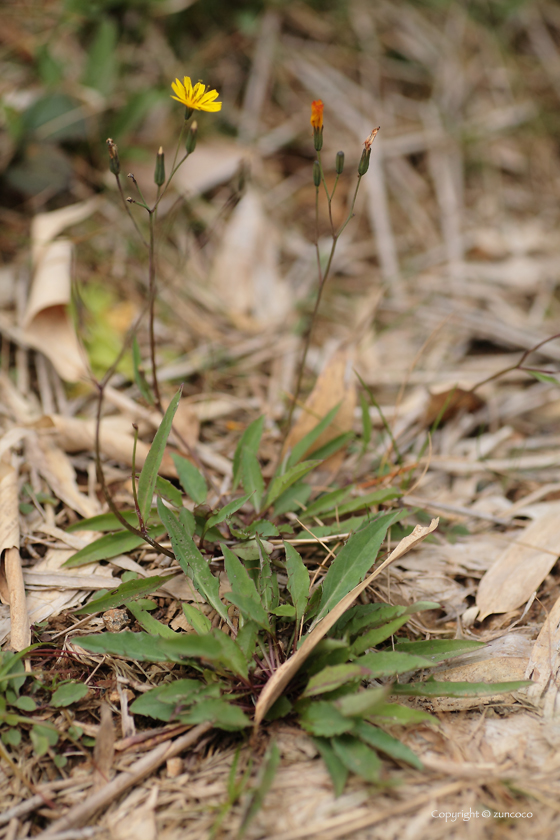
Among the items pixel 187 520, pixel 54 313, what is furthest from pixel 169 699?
pixel 54 313

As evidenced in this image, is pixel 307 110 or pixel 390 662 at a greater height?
pixel 307 110

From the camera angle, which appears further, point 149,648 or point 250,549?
point 250,549

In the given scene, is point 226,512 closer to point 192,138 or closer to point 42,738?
point 42,738

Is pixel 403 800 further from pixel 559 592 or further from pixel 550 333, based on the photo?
pixel 550 333

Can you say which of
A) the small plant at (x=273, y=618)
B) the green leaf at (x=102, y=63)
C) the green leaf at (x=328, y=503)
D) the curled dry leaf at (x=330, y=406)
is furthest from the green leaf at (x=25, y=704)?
the green leaf at (x=102, y=63)

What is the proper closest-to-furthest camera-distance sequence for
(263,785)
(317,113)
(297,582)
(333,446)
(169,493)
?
1. (263,785)
2. (317,113)
3. (297,582)
4. (169,493)
5. (333,446)

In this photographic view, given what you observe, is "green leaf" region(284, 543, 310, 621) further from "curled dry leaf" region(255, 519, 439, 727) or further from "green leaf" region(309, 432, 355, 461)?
"green leaf" region(309, 432, 355, 461)

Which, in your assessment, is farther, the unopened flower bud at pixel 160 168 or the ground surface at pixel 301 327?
the unopened flower bud at pixel 160 168

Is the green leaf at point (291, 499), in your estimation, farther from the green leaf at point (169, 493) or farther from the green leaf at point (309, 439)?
the green leaf at point (169, 493)
